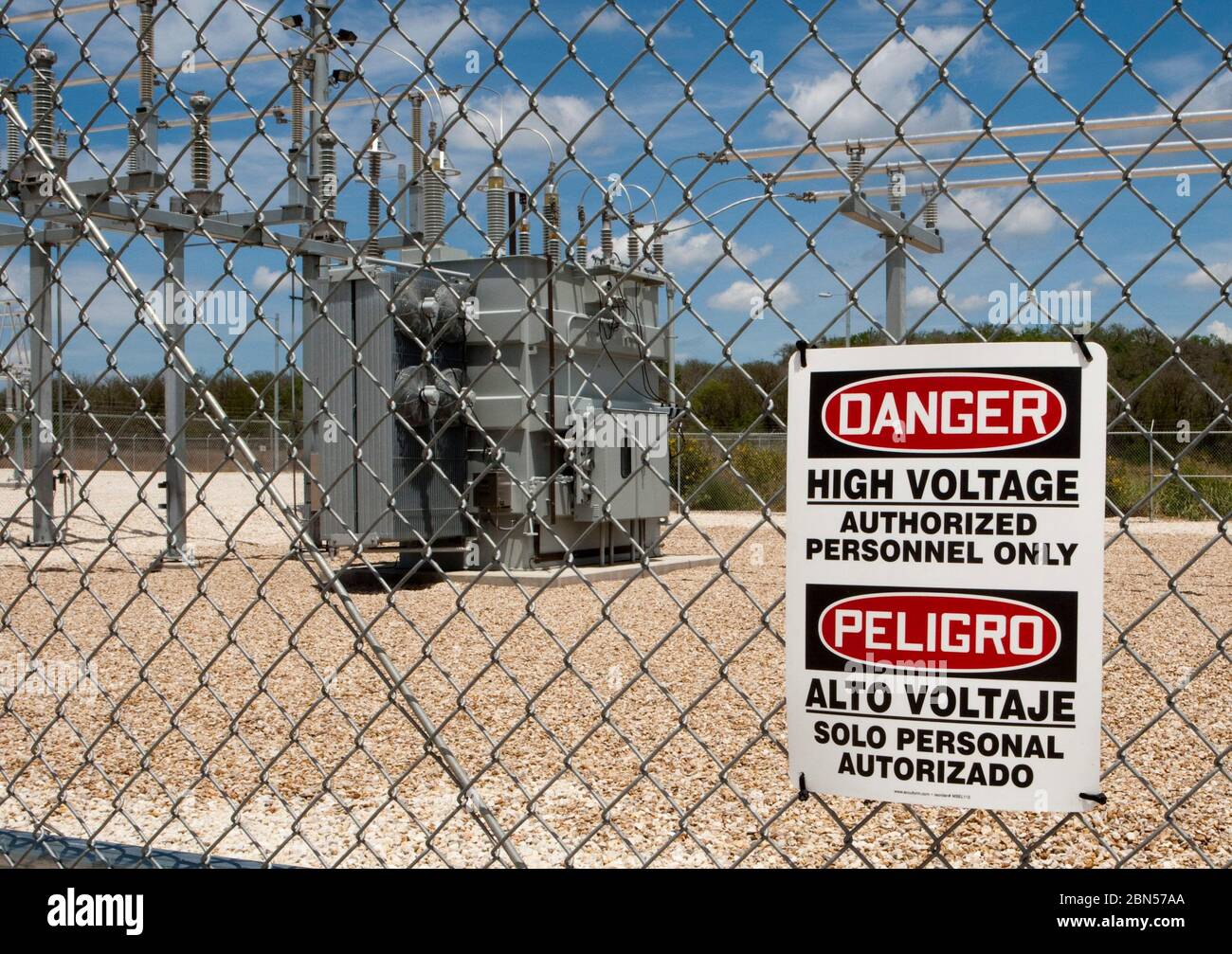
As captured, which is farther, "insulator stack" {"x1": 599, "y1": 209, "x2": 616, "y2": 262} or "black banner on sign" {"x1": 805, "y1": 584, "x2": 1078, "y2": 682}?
"insulator stack" {"x1": 599, "y1": 209, "x2": 616, "y2": 262}

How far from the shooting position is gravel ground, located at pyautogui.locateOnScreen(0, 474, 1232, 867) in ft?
9.66

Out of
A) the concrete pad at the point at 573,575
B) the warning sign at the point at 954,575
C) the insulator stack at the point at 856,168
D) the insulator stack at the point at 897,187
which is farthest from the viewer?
the concrete pad at the point at 573,575

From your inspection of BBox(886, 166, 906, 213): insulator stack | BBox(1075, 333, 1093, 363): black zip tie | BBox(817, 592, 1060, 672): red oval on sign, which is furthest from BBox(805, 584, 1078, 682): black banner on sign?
BBox(886, 166, 906, 213): insulator stack

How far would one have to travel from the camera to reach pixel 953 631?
5.82 feet

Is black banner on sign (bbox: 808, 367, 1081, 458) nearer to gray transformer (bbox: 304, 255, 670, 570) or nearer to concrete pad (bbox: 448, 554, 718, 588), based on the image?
gray transformer (bbox: 304, 255, 670, 570)

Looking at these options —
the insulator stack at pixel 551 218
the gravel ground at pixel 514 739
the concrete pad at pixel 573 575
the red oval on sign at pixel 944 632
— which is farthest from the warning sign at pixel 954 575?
the concrete pad at pixel 573 575

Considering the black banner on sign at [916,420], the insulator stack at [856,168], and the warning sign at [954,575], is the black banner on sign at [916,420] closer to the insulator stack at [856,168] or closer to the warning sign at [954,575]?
the warning sign at [954,575]

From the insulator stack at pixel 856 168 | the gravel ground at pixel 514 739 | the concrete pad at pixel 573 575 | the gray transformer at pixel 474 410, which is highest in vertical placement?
the gray transformer at pixel 474 410

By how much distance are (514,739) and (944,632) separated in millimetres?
4042

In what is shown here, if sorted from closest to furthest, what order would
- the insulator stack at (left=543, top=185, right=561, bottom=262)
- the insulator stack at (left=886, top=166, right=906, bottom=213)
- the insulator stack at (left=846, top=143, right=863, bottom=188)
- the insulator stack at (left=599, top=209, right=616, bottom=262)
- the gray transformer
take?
the insulator stack at (left=846, top=143, right=863, bottom=188)
the insulator stack at (left=543, top=185, right=561, bottom=262)
the insulator stack at (left=886, top=166, right=906, bottom=213)
the insulator stack at (left=599, top=209, right=616, bottom=262)
the gray transformer

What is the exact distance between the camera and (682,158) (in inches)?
81.2

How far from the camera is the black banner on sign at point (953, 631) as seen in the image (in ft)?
5.71

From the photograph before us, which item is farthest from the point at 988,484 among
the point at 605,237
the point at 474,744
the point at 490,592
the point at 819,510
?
the point at 490,592
